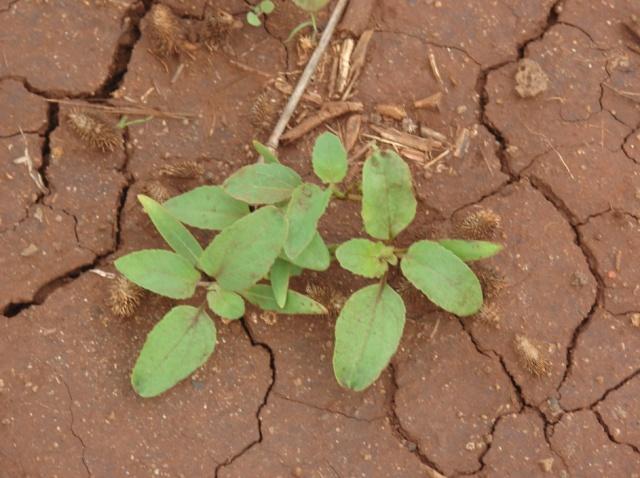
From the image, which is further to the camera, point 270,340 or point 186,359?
point 270,340

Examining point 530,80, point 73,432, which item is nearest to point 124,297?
point 73,432

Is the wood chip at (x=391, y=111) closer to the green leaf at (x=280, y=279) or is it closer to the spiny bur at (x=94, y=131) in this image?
the green leaf at (x=280, y=279)

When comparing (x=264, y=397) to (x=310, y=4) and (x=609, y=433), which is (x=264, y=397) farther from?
(x=310, y=4)

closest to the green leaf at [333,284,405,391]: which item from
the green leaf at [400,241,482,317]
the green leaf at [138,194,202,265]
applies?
the green leaf at [400,241,482,317]

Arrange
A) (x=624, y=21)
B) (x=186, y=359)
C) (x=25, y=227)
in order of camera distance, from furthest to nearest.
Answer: (x=624, y=21) < (x=25, y=227) < (x=186, y=359)

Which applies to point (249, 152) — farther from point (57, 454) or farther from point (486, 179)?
point (57, 454)

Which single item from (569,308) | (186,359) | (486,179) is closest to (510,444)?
(569,308)
